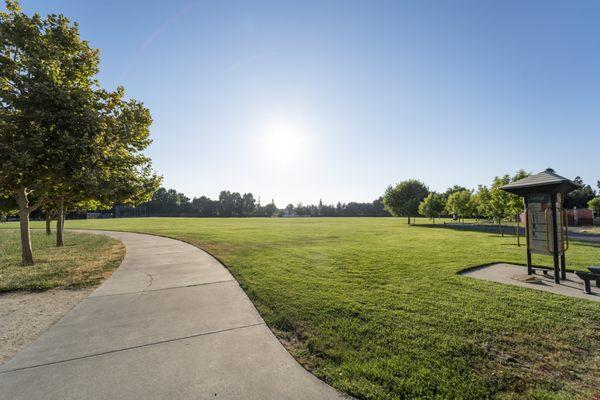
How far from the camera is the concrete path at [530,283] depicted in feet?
20.6

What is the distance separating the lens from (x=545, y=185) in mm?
7605

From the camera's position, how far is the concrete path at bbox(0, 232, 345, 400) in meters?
2.97

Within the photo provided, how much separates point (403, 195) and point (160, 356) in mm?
50891

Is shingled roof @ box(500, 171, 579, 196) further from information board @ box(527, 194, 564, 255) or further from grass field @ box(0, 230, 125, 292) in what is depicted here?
grass field @ box(0, 230, 125, 292)

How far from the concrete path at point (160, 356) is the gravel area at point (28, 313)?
0.24m

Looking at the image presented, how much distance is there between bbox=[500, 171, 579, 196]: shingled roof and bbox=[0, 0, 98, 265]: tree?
47.1 feet

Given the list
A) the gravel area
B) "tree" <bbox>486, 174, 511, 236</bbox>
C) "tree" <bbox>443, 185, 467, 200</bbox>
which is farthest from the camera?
"tree" <bbox>443, 185, 467, 200</bbox>

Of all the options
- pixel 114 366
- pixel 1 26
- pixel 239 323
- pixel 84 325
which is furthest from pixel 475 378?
pixel 1 26

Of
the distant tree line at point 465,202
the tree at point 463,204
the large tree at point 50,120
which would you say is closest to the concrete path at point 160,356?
the large tree at point 50,120

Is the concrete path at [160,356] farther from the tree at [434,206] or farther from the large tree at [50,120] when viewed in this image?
the tree at [434,206]

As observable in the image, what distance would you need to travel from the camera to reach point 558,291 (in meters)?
6.39

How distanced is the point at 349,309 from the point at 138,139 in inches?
465

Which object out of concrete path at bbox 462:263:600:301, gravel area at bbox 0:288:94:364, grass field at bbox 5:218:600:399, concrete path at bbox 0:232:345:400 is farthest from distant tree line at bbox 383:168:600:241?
gravel area at bbox 0:288:94:364

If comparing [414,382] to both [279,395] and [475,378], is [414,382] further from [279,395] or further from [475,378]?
[279,395]
